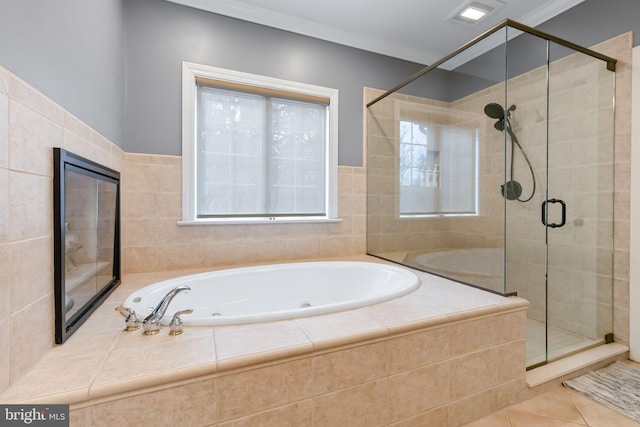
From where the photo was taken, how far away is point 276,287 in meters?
2.03

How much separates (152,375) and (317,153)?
2.05 metres

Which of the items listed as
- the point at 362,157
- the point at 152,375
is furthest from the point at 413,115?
the point at 152,375

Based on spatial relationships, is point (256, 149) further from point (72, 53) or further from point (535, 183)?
point (535, 183)

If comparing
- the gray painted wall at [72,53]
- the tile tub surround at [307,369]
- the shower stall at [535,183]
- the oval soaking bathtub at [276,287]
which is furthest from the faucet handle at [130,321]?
the shower stall at [535,183]

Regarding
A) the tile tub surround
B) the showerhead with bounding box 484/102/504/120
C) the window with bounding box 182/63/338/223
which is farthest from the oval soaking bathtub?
the showerhead with bounding box 484/102/504/120

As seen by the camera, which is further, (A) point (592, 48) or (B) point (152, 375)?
(A) point (592, 48)

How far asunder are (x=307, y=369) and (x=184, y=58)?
2229mm

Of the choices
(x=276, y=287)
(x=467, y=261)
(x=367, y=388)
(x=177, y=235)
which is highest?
(x=177, y=235)

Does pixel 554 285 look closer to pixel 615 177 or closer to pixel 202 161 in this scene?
pixel 615 177

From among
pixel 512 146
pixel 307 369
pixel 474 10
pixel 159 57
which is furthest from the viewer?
pixel 474 10

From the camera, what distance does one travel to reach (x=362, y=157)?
2676 millimetres

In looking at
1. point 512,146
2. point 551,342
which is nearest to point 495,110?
point 512,146

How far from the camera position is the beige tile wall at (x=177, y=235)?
1.97m

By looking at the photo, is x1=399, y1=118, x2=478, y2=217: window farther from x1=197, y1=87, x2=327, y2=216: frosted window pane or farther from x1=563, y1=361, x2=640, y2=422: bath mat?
x1=563, y1=361, x2=640, y2=422: bath mat
